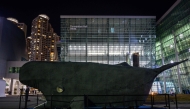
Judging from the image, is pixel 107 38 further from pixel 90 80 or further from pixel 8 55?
pixel 90 80

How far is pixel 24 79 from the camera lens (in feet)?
33.0

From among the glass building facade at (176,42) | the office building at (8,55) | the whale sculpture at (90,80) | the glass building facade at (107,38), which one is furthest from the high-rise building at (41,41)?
the whale sculpture at (90,80)

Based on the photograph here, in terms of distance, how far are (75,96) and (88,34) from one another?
4578 centimetres

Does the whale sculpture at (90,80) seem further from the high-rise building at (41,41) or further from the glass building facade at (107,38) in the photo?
the high-rise building at (41,41)

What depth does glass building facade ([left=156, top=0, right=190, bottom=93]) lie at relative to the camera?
41.6 meters

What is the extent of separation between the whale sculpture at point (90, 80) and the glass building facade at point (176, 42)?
27252 millimetres

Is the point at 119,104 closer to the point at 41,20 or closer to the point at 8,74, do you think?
the point at 8,74

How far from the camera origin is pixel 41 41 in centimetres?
16300

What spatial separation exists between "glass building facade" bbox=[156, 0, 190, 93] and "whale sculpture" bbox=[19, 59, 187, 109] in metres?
27.3

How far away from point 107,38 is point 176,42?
1815 cm

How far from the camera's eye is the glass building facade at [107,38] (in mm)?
54000

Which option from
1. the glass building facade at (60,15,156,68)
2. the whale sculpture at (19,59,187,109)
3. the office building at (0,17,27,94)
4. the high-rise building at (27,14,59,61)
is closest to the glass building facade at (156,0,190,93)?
the glass building facade at (60,15,156,68)

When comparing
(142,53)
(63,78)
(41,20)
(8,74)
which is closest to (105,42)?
(142,53)

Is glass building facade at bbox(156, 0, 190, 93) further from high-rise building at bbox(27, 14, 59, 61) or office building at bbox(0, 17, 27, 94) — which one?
high-rise building at bbox(27, 14, 59, 61)
